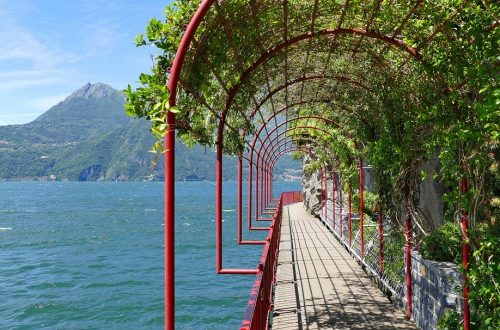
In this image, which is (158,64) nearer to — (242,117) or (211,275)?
(242,117)

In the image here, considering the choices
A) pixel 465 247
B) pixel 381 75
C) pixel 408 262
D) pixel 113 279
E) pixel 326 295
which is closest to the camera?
pixel 465 247

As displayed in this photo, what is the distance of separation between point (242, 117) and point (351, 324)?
425cm

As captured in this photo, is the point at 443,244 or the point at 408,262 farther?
the point at 408,262

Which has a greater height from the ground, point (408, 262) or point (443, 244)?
point (443, 244)

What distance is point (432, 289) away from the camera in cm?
561

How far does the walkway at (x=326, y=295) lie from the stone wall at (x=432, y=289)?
0.37 metres

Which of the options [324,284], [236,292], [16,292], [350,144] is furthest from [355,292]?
[16,292]

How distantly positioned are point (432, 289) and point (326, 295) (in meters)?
2.64

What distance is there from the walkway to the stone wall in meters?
0.37

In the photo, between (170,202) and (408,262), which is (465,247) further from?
(170,202)

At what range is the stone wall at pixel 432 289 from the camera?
507 centimetres

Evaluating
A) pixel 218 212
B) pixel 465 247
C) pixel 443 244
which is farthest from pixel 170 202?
pixel 443 244

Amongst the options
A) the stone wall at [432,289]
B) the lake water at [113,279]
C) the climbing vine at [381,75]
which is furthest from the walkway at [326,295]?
the lake water at [113,279]

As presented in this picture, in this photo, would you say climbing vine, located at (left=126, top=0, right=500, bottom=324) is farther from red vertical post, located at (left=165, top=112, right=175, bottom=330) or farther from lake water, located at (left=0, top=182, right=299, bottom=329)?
lake water, located at (left=0, top=182, right=299, bottom=329)
